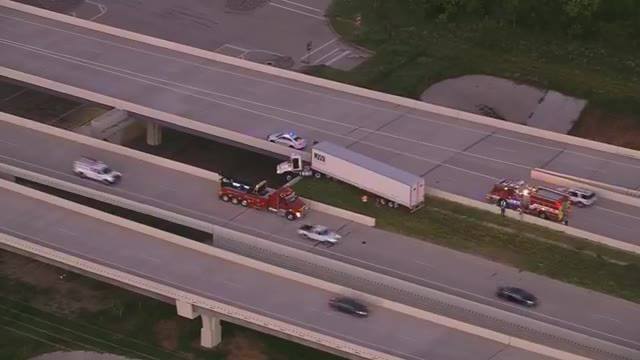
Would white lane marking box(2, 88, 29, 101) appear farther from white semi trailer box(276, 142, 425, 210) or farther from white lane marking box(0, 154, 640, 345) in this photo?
white semi trailer box(276, 142, 425, 210)

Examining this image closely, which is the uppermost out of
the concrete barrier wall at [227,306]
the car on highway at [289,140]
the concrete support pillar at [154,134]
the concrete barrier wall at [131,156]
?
the car on highway at [289,140]

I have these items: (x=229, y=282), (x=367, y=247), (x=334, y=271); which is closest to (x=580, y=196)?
(x=367, y=247)

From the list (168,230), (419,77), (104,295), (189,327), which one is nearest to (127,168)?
(168,230)

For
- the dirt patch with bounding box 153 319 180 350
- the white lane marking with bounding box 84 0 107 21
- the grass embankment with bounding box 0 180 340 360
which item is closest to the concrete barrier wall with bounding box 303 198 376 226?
the grass embankment with bounding box 0 180 340 360

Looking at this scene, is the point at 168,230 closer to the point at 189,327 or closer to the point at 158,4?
the point at 189,327

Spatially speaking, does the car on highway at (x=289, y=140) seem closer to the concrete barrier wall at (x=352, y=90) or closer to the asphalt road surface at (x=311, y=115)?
the asphalt road surface at (x=311, y=115)

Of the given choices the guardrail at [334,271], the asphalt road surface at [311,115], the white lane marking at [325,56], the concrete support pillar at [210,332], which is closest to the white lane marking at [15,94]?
the asphalt road surface at [311,115]
